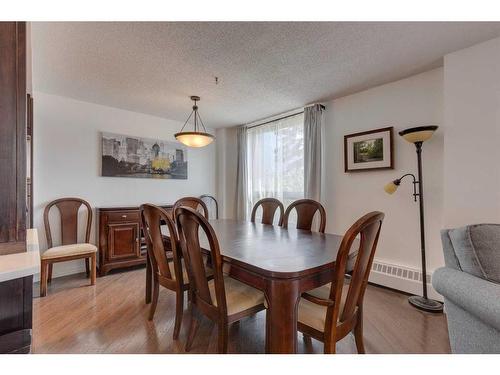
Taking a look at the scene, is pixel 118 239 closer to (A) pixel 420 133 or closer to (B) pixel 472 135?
(A) pixel 420 133

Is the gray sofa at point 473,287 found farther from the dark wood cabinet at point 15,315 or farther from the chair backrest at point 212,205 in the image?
the chair backrest at point 212,205

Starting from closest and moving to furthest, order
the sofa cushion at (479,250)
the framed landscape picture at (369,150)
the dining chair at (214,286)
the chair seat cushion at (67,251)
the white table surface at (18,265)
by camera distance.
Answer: the white table surface at (18,265) < the sofa cushion at (479,250) < the dining chair at (214,286) < the chair seat cushion at (67,251) < the framed landscape picture at (369,150)

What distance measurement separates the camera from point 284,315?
1141 mm

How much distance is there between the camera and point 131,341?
175cm

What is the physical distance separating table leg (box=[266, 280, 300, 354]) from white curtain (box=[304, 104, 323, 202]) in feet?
7.25

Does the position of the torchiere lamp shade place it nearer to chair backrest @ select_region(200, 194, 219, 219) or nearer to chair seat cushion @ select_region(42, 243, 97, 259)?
chair backrest @ select_region(200, 194, 219, 219)

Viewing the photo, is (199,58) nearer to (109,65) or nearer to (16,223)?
(109,65)

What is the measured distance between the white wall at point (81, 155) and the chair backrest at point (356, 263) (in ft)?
Answer: 10.9

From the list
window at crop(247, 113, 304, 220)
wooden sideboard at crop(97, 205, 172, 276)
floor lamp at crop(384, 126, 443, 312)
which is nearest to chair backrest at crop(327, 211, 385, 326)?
floor lamp at crop(384, 126, 443, 312)

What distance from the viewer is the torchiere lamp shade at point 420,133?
219cm

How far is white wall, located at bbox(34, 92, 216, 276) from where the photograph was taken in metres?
3.01

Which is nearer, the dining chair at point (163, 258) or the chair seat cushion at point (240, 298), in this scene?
the chair seat cushion at point (240, 298)

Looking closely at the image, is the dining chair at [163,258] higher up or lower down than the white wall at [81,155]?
lower down

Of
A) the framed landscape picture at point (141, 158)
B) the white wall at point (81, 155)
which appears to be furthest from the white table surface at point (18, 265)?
the framed landscape picture at point (141, 158)
